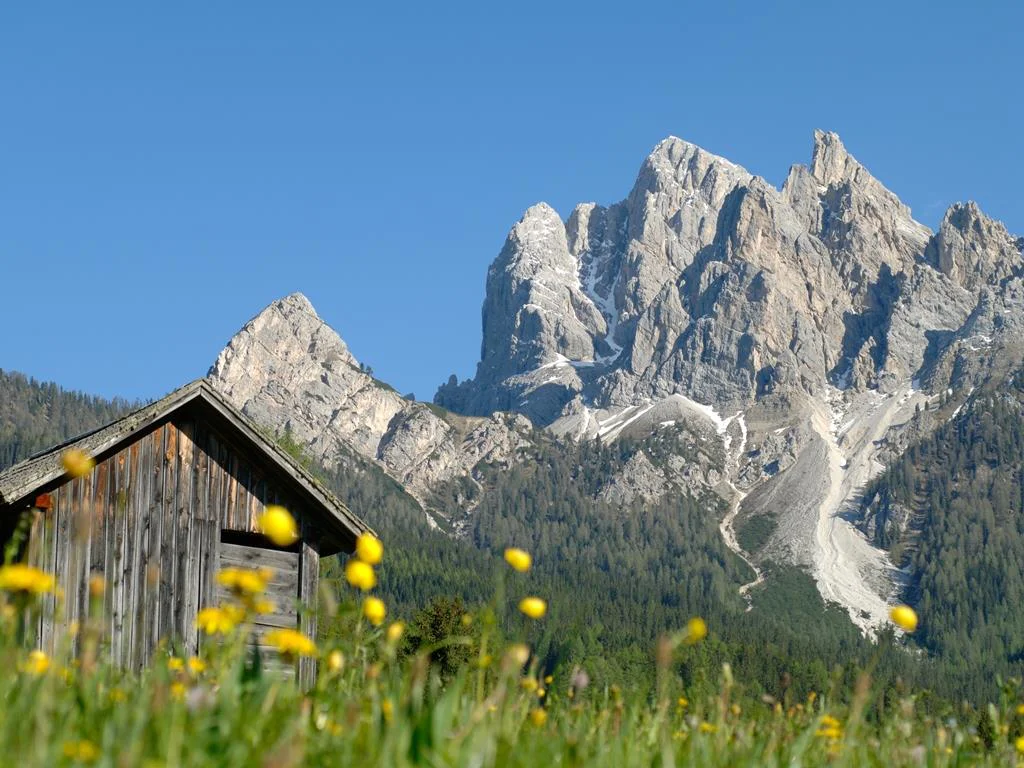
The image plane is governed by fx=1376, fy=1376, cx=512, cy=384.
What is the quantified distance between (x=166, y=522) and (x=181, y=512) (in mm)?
267

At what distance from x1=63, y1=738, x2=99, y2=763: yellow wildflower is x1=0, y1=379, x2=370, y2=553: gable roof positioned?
1535cm

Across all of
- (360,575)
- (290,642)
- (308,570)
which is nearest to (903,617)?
(360,575)

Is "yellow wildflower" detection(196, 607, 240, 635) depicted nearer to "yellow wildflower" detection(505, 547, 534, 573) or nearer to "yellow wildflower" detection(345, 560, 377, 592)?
Answer: "yellow wildflower" detection(345, 560, 377, 592)

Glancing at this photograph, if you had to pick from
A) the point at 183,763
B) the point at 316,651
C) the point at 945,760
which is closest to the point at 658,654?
the point at 316,651

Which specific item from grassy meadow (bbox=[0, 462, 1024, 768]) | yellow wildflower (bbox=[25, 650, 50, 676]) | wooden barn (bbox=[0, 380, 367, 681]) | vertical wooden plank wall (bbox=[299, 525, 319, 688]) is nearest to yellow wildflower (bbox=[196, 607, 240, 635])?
grassy meadow (bbox=[0, 462, 1024, 768])

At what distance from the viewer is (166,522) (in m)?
20.4

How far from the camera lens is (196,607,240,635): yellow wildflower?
396 centimetres

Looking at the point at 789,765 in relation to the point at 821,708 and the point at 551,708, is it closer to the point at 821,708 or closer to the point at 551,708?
the point at 821,708

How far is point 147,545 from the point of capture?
66.3 feet

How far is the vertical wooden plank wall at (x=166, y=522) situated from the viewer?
19562 millimetres

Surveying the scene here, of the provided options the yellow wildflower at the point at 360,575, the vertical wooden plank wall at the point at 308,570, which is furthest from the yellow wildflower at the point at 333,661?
the vertical wooden plank wall at the point at 308,570

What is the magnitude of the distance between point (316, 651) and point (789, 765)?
5.91 feet

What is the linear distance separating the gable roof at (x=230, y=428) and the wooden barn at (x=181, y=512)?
2 cm

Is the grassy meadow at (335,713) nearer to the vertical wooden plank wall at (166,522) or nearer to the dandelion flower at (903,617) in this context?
the dandelion flower at (903,617)
